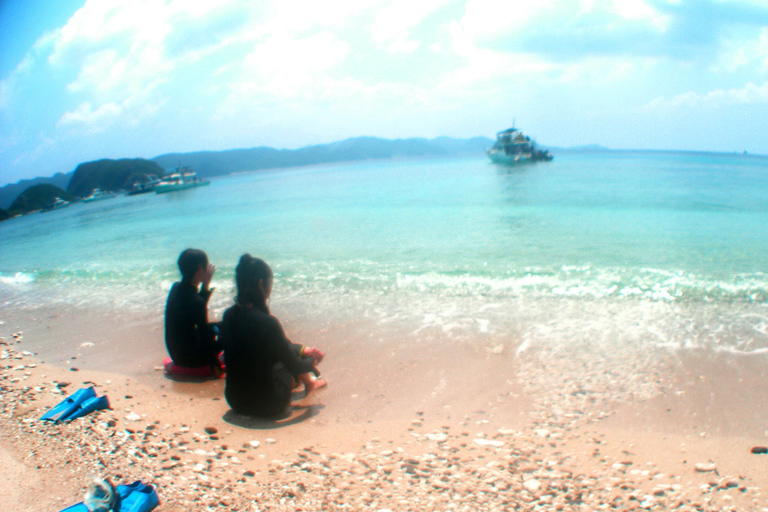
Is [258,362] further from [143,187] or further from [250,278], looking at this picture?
[143,187]

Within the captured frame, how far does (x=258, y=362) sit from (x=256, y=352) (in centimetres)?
10

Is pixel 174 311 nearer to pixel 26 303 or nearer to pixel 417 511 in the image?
pixel 417 511

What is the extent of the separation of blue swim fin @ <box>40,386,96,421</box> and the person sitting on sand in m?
1.21

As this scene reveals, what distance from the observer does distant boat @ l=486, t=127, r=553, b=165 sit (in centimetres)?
7800

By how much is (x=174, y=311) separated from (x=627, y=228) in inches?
604

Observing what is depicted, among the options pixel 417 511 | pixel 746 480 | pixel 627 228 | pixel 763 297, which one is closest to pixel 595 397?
pixel 746 480

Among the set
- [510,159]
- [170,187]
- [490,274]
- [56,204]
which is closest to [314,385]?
[490,274]

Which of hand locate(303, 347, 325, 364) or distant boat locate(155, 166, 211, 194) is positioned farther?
distant boat locate(155, 166, 211, 194)

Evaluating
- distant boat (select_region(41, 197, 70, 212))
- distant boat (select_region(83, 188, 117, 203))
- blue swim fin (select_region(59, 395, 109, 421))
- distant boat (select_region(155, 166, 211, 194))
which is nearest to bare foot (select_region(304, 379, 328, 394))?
blue swim fin (select_region(59, 395, 109, 421))

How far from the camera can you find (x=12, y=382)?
466 centimetres

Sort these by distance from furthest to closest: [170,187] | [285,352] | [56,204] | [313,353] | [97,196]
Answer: [97,196] < [170,187] < [56,204] < [313,353] < [285,352]

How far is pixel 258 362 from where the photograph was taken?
372 cm

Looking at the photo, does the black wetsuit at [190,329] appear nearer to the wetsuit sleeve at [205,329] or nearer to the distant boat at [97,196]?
the wetsuit sleeve at [205,329]

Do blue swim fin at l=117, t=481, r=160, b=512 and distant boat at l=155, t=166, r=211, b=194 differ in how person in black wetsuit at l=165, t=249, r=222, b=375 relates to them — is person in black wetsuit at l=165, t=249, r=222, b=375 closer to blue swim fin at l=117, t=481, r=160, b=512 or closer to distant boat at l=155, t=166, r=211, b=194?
blue swim fin at l=117, t=481, r=160, b=512
